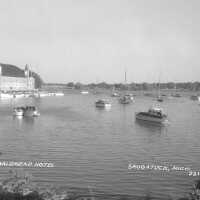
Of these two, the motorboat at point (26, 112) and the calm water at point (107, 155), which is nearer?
the calm water at point (107, 155)

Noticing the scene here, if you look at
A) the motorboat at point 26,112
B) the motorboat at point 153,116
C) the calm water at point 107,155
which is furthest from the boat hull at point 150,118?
the motorboat at point 26,112

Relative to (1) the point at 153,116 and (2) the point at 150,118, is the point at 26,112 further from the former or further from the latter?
(1) the point at 153,116

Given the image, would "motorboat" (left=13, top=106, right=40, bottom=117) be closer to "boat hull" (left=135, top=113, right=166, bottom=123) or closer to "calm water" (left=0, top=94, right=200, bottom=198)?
"calm water" (left=0, top=94, right=200, bottom=198)

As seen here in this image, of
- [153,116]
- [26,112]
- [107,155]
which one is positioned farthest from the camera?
[26,112]

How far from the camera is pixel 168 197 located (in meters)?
19.7

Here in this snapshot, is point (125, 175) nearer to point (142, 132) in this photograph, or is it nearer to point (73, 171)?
point (73, 171)

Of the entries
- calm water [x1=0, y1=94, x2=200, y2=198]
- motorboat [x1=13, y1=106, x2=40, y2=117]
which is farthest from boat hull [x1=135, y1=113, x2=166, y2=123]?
motorboat [x1=13, y1=106, x2=40, y2=117]

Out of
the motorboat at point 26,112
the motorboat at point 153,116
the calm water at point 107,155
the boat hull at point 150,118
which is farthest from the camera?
the motorboat at point 26,112

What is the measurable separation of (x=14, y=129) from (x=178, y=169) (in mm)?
28496

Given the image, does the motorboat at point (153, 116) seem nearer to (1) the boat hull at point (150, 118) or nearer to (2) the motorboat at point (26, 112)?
(1) the boat hull at point (150, 118)

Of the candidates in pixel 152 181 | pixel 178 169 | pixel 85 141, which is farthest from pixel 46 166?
pixel 85 141

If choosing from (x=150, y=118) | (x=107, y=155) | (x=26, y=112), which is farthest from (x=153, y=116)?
(x=107, y=155)

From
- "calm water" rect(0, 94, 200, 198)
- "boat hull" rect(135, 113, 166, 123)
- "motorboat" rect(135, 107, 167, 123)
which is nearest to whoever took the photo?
"calm water" rect(0, 94, 200, 198)

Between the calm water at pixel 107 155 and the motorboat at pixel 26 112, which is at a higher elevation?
the motorboat at pixel 26 112
